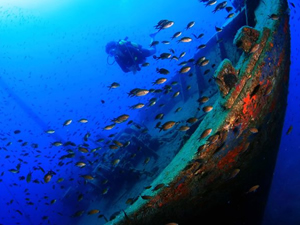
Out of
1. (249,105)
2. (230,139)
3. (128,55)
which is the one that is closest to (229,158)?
(230,139)

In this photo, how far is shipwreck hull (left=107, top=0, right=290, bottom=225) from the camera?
3146mm

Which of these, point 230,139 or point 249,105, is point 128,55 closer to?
point 249,105

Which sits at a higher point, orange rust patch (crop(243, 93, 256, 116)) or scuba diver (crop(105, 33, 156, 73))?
orange rust patch (crop(243, 93, 256, 116))

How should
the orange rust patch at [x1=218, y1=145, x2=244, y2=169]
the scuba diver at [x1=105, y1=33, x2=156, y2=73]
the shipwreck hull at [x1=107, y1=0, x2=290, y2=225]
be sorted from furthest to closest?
the scuba diver at [x1=105, y1=33, x2=156, y2=73] → the orange rust patch at [x1=218, y1=145, x2=244, y2=169] → the shipwreck hull at [x1=107, y1=0, x2=290, y2=225]

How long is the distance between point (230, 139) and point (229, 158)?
37cm

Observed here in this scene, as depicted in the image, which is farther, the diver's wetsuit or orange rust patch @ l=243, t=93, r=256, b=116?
the diver's wetsuit

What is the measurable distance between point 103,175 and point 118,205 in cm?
188

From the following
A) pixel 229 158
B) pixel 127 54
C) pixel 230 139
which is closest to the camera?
pixel 230 139

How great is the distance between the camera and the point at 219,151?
10.5 feet

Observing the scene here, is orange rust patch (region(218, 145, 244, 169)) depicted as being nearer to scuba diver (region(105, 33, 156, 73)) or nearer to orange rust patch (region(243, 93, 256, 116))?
orange rust patch (region(243, 93, 256, 116))

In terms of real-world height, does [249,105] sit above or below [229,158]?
above

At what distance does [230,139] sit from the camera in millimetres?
3219

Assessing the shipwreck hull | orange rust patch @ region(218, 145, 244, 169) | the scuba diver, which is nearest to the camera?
the shipwreck hull

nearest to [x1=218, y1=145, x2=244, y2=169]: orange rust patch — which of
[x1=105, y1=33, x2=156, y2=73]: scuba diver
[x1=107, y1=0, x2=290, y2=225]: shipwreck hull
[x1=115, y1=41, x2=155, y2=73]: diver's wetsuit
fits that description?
[x1=107, y1=0, x2=290, y2=225]: shipwreck hull
